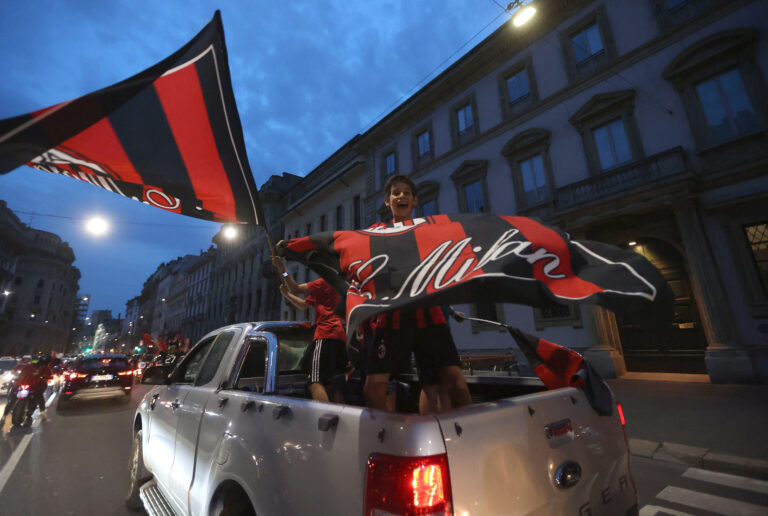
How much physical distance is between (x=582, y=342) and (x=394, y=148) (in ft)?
46.4

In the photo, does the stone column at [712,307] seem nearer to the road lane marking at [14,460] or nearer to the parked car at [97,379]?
the road lane marking at [14,460]

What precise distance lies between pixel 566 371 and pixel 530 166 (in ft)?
43.3

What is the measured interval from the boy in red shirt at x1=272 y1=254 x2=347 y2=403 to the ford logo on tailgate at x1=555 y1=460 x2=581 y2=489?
5.65ft

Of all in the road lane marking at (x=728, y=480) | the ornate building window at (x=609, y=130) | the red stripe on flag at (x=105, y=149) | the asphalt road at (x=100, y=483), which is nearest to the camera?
the red stripe on flag at (x=105, y=149)

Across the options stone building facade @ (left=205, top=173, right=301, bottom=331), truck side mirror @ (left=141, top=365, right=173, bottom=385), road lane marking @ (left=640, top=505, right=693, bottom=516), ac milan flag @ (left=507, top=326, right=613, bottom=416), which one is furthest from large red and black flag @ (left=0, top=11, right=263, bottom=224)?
stone building facade @ (left=205, top=173, right=301, bottom=331)

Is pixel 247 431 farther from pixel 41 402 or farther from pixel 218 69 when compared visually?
pixel 41 402

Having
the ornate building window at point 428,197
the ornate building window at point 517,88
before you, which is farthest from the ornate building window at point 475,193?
the ornate building window at point 517,88

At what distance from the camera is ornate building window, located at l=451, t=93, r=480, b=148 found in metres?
15.7

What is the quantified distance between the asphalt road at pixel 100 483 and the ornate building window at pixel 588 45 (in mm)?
12959

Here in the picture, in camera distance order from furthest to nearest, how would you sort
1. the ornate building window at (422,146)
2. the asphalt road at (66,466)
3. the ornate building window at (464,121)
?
the ornate building window at (422,146) → the ornate building window at (464,121) → the asphalt road at (66,466)

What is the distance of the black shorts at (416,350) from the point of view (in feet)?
6.31

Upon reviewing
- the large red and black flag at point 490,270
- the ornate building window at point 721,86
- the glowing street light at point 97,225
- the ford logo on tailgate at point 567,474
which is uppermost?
the ornate building window at point 721,86

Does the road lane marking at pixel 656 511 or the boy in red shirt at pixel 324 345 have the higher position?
the boy in red shirt at pixel 324 345

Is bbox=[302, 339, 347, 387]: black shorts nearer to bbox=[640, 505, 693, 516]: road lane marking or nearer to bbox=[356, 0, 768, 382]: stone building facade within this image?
bbox=[640, 505, 693, 516]: road lane marking
